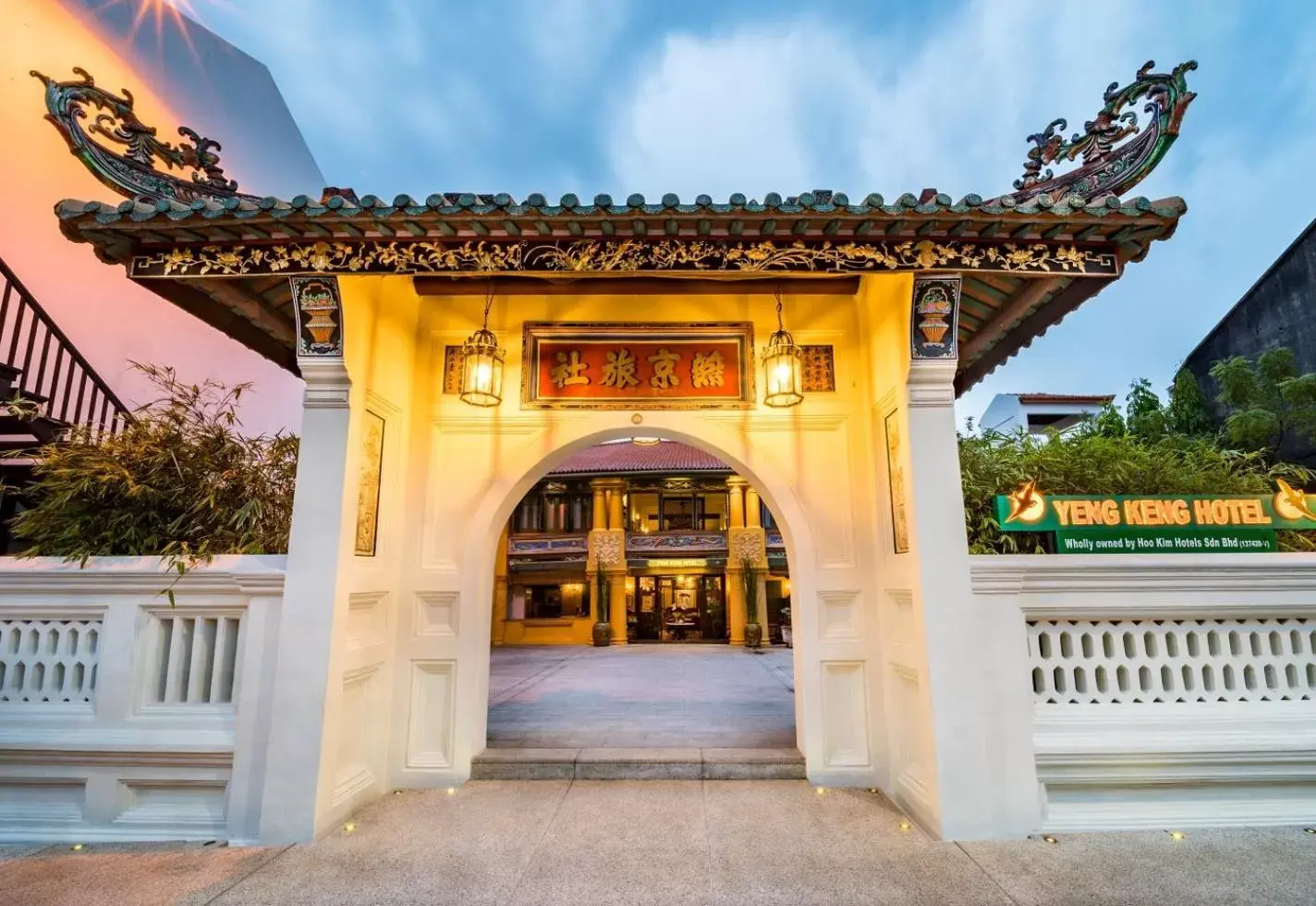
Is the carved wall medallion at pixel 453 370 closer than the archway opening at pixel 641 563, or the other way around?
the carved wall medallion at pixel 453 370

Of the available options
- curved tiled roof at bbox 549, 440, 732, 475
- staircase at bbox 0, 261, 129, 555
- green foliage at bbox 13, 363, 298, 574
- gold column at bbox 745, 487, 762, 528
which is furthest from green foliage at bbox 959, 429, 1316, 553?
gold column at bbox 745, 487, 762, 528

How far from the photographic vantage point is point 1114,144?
313 cm

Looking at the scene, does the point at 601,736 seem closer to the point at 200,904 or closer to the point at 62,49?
the point at 200,904

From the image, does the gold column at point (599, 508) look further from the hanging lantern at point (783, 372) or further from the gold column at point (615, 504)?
the hanging lantern at point (783, 372)

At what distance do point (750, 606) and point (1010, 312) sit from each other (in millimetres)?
15154

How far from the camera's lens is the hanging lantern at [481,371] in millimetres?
3783

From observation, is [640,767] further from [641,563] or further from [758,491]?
[641,563]

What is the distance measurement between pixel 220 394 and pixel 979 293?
10318mm

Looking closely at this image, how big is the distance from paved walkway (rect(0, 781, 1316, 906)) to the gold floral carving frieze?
9.72 feet

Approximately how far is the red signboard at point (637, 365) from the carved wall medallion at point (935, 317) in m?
1.22

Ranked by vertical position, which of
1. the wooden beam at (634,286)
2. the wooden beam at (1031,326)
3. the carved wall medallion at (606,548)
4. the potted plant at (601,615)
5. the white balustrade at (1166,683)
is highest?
the wooden beam at (634,286)

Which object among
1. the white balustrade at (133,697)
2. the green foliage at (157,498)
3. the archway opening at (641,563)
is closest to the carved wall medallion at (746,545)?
the archway opening at (641,563)

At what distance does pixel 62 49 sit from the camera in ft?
23.4

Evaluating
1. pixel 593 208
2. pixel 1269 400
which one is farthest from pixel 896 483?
pixel 1269 400
